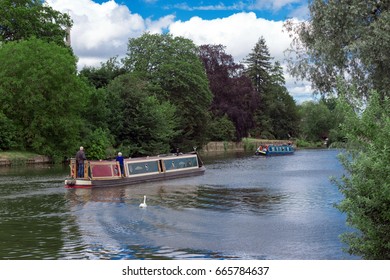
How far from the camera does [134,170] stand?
A: 104ft

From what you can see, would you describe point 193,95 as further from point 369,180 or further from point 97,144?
point 369,180

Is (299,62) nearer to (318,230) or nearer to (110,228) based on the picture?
(318,230)

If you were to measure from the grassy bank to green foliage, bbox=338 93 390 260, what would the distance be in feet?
127

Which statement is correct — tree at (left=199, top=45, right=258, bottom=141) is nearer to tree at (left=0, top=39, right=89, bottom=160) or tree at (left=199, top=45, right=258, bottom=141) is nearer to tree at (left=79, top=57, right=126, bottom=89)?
tree at (left=79, top=57, right=126, bottom=89)

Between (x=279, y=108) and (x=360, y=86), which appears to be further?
(x=279, y=108)

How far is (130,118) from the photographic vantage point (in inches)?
2194

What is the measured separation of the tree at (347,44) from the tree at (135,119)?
36663mm

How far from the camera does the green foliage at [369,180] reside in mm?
8625

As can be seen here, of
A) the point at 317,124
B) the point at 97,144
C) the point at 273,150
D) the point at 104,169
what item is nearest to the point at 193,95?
the point at 273,150

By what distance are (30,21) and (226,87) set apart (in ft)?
116

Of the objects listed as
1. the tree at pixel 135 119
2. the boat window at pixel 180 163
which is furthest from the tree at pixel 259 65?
the boat window at pixel 180 163

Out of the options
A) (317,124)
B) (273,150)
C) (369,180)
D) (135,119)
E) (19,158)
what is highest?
(135,119)

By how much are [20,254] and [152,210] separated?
7.67 m
